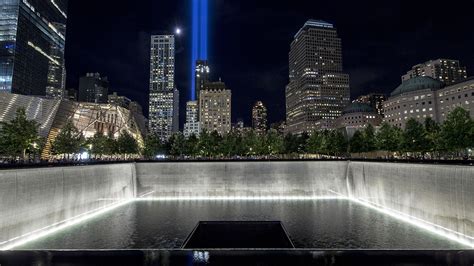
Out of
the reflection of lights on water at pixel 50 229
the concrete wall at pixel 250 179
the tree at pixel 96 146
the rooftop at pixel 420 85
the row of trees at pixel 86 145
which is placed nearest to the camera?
the reflection of lights on water at pixel 50 229

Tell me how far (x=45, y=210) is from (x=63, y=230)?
255 cm

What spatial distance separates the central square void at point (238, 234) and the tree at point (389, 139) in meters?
54.2

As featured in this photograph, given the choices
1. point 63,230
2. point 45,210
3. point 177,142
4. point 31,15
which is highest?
point 31,15

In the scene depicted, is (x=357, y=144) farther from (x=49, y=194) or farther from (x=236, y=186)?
(x=49, y=194)

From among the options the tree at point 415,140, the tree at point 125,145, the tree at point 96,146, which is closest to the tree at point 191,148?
the tree at point 125,145

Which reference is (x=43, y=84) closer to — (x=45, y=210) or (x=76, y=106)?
(x=76, y=106)

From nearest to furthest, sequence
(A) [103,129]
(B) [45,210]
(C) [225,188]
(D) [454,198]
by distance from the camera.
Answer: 1. (D) [454,198]
2. (B) [45,210]
3. (C) [225,188]
4. (A) [103,129]

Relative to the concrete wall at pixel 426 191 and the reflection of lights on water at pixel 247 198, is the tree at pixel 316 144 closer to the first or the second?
the reflection of lights on water at pixel 247 198

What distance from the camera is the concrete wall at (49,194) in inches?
1032

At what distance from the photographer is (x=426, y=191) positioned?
33125 mm

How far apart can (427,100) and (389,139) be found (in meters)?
98.3

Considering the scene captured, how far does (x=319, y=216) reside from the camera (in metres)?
37.3

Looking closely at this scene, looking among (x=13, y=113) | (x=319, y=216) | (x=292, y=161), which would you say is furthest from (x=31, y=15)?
(x=319, y=216)

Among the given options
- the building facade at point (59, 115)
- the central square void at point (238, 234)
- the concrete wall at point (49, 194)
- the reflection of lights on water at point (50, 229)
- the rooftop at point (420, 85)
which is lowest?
the reflection of lights on water at point (50, 229)
